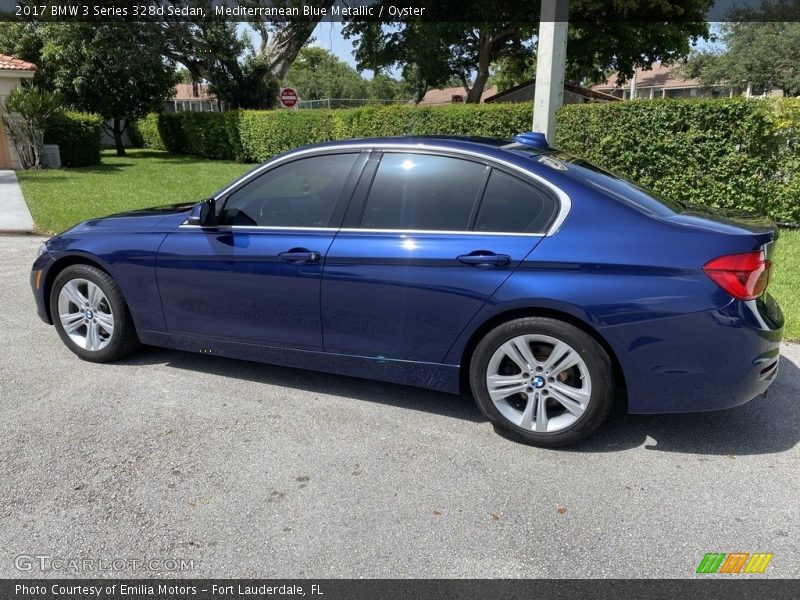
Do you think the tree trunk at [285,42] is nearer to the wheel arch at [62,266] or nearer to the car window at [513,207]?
the wheel arch at [62,266]

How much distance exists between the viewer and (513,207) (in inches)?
139

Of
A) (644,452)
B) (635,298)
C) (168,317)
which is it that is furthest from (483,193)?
(168,317)

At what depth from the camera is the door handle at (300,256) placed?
12.5ft

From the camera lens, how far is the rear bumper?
3.12 meters

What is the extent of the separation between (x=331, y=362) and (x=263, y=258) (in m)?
0.76

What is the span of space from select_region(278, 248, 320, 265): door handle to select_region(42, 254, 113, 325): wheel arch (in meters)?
A: 1.49

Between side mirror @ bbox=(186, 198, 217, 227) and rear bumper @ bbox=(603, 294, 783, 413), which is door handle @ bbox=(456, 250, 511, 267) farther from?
side mirror @ bbox=(186, 198, 217, 227)

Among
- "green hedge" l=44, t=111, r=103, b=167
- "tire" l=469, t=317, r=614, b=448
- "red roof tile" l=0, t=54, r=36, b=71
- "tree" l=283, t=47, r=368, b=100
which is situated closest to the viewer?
"tire" l=469, t=317, r=614, b=448

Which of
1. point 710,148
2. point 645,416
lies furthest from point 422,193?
point 710,148

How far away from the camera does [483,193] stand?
3.60 metres

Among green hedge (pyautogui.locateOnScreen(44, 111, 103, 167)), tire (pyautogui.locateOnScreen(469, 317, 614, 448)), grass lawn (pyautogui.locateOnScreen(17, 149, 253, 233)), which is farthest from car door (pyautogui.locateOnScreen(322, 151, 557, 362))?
green hedge (pyautogui.locateOnScreen(44, 111, 103, 167))

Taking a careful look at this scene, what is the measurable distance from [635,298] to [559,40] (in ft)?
21.5

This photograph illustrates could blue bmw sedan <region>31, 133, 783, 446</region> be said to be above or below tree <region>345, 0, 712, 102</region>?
below

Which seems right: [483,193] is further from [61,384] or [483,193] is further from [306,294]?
[61,384]
